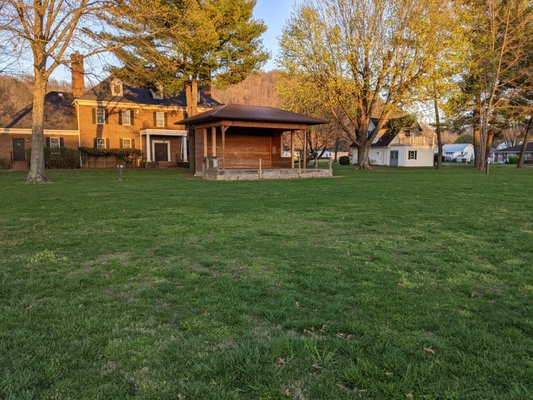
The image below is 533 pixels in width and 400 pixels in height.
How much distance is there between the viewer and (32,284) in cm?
396

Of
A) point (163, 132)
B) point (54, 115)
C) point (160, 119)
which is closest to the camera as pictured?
point (54, 115)

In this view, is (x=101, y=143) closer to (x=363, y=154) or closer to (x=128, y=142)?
(x=128, y=142)

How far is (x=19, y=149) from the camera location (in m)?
28.9

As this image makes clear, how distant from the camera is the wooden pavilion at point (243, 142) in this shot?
63.8ft

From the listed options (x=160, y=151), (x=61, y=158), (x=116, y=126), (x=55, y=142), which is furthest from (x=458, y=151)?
(x=61, y=158)

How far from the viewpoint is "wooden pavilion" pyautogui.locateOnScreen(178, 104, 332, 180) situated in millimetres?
19453

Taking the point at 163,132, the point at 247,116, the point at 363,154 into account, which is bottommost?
the point at 363,154

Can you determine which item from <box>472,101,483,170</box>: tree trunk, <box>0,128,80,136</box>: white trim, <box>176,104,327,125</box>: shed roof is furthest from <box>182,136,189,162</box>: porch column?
<box>472,101,483,170</box>: tree trunk

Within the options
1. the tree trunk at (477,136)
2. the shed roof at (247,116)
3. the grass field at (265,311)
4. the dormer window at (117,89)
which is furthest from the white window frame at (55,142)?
the tree trunk at (477,136)

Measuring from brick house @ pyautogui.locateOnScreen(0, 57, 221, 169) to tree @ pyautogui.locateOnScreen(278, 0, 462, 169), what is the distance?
1099 centimetres

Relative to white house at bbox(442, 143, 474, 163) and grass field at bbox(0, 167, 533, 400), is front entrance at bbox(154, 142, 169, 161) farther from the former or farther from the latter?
white house at bbox(442, 143, 474, 163)

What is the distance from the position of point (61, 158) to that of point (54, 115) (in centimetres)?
513

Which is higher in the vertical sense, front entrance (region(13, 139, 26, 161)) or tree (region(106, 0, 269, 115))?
tree (region(106, 0, 269, 115))

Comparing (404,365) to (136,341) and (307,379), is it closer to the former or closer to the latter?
(307,379)
